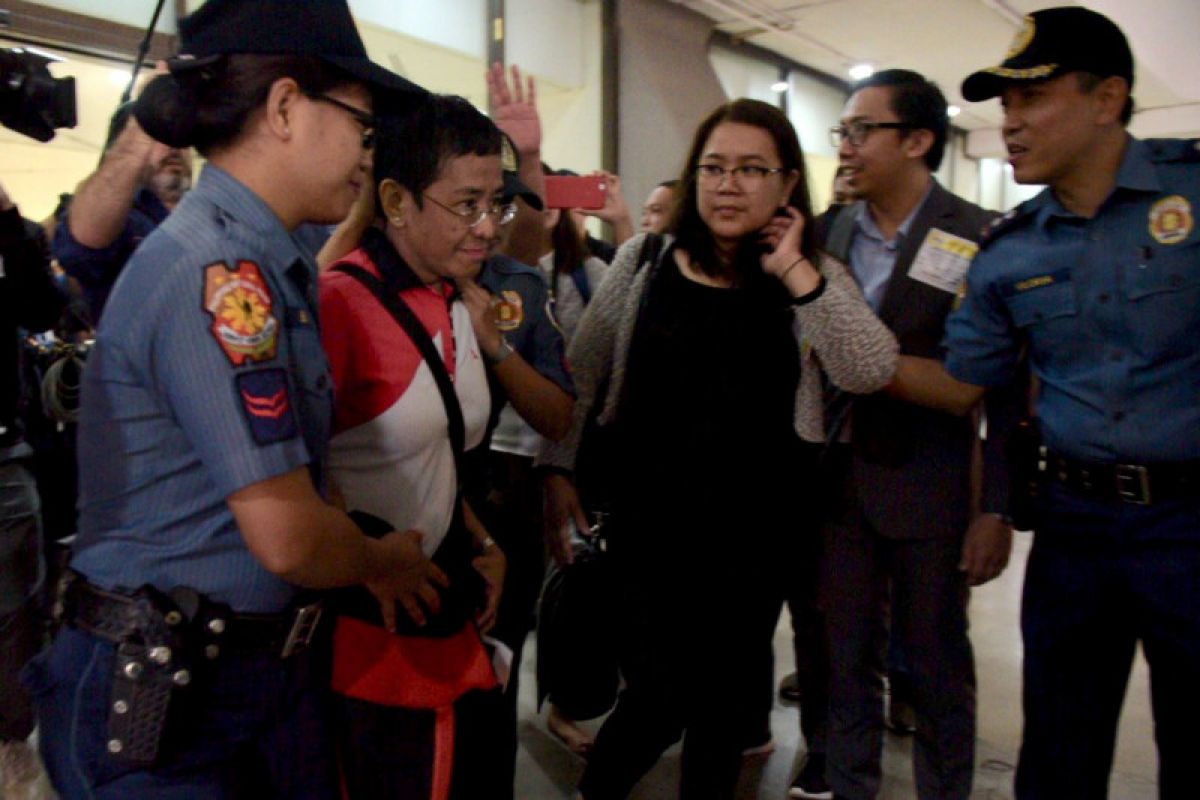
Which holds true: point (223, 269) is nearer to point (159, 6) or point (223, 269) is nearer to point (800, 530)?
point (159, 6)

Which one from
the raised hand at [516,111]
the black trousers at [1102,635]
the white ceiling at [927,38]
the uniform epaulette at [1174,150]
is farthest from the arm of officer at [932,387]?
the white ceiling at [927,38]

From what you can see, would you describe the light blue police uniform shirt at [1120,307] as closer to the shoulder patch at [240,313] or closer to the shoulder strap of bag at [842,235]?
the shoulder strap of bag at [842,235]

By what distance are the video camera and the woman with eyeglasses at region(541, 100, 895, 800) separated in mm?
1140

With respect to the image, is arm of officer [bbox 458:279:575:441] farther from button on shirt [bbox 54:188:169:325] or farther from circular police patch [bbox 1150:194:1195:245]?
circular police patch [bbox 1150:194:1195:245]

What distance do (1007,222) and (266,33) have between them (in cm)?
134

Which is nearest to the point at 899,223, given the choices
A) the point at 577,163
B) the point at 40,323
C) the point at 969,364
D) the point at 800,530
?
the point at 969,364

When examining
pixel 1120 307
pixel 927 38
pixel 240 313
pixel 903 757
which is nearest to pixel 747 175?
pixel 1120 307

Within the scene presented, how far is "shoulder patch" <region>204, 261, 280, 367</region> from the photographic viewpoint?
88 cm

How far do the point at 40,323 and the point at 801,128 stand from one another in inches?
257

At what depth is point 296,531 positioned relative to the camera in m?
0.92

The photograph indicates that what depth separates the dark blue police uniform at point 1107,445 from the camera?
58.2 inches

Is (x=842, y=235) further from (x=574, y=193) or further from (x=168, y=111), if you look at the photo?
(x=168, y=111)

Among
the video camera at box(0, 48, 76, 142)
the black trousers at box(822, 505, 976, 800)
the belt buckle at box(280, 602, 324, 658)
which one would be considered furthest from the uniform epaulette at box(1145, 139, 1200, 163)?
the video camera at box(0, 48, 76, 142)

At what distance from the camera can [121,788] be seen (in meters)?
0.95
